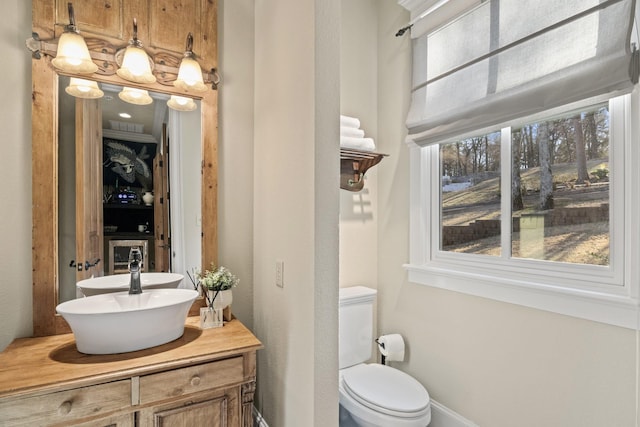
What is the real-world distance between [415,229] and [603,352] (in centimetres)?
107

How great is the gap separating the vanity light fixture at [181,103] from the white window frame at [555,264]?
1.38 m

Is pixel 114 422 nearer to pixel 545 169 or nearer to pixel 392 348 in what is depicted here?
pixel 392 348

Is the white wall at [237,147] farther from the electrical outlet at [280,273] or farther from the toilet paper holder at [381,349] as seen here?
the toilet paper holder at [381,349]

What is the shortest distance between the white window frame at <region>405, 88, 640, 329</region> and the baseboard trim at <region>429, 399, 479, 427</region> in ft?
2.38

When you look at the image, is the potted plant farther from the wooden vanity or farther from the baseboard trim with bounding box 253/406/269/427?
the baseboard trim with bounding box 253/406/269/427

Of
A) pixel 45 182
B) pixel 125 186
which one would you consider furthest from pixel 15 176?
pixel 125 186

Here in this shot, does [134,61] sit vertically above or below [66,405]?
above

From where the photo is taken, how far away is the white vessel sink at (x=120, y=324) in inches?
43.6

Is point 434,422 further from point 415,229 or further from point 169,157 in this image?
point 169,157

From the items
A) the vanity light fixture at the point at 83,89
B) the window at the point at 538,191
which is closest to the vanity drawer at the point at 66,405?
the vanity light fixture at the point at 83,89

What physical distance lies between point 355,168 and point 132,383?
163cm

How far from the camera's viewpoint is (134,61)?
1477 millimetres

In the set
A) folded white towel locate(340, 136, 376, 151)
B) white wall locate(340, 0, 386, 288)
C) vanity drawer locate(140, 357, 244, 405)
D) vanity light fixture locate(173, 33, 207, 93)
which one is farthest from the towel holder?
vanity drawer locate(140, 357, 244, 405)

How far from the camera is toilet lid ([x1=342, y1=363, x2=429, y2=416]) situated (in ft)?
5.03
